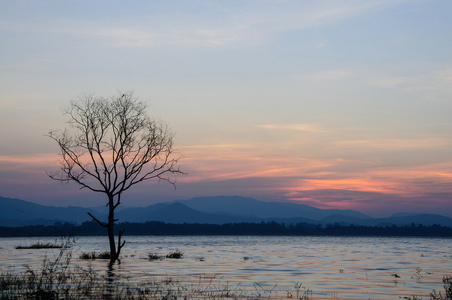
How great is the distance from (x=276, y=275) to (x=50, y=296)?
1787cm

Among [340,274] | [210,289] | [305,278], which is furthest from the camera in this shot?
[340,274]

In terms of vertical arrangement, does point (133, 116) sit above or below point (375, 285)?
above

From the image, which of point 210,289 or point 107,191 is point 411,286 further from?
point 107,191

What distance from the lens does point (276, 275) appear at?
33.4 m

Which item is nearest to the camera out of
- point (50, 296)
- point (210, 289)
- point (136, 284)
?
point (50, 296)

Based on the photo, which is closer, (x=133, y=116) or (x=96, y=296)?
(x=96, y=296)

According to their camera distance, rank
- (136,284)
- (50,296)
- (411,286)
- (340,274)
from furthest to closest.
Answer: (340,274) < (411,286) < (136,284) < (50,296)

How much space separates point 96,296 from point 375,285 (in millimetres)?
14530

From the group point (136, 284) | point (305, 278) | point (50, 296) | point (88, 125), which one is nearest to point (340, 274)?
point (305, 278)

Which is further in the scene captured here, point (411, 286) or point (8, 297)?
point (411, 286)

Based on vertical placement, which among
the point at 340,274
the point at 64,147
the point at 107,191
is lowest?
the point at 340,274

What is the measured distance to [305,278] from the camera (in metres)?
31.4

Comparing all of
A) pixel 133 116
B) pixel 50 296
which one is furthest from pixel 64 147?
pixel 50 296

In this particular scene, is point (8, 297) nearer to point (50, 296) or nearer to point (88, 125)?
point (50, 296)
